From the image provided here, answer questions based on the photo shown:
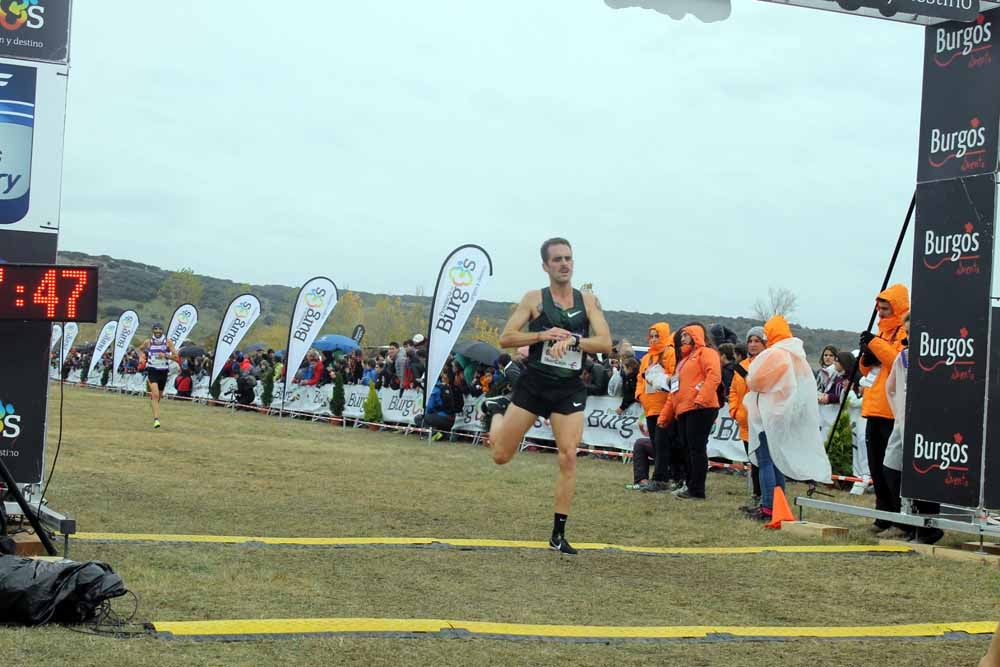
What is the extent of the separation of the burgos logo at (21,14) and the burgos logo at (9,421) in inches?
106

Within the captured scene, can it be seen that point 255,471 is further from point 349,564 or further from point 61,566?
point 61,566

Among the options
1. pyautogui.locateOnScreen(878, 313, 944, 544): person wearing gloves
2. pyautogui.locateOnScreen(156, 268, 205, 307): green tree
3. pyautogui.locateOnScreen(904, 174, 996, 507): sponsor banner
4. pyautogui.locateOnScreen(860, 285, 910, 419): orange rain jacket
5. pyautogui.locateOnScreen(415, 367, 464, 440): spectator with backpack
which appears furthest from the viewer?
pyautogui.locateOnScreen(156, 268, 205, 307): green tree

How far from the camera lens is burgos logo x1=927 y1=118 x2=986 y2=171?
9.24 metres

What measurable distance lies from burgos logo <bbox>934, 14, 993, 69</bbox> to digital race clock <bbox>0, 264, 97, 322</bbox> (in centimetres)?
709

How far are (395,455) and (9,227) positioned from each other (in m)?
11.0

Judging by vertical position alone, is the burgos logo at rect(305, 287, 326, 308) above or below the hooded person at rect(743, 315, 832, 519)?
above

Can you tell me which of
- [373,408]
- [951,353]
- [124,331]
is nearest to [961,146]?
[951,353]

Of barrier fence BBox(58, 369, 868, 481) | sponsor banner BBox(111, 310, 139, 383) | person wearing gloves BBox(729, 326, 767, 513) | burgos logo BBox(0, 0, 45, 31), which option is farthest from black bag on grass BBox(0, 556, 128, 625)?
sponsor banner BBox(111, 310, 139, 383)

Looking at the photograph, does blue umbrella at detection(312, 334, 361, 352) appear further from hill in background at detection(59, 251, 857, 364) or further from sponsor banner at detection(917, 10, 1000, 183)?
hill in background at detection(59, 251, 857, 364)

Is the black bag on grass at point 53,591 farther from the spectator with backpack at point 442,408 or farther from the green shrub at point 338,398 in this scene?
the green shrub at point 338,398

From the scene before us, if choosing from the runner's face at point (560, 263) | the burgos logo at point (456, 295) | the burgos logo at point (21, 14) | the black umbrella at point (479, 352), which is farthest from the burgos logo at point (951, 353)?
the black umbrella at point (479, 352)

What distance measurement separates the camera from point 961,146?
9.42 meters

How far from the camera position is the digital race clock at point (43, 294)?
706cm

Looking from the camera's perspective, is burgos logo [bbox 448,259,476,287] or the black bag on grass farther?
burgos logo [bbox 448,259,476,287]
